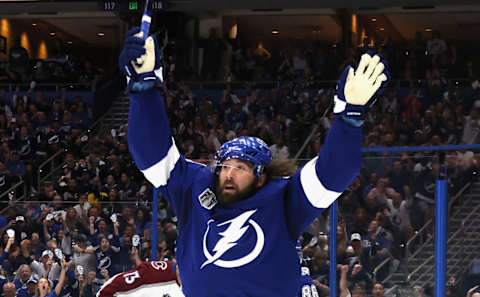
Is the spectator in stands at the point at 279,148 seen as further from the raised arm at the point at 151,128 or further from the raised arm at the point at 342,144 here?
the raised arm at the point at 342,144

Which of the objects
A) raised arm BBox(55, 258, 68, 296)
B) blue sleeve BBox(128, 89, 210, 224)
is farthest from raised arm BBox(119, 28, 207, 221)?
raised arm BBox(55, 258, 68, 296)

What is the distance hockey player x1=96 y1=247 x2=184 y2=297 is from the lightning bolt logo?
96.7 inches

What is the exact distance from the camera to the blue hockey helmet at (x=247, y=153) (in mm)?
3330

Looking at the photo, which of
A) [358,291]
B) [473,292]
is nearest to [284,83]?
[358,291]

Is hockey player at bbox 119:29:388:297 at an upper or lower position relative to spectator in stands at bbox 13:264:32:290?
upper

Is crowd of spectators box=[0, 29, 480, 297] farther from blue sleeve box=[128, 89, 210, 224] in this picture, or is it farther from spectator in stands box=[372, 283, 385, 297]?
blue sleeve box=[128, 89, 210, 224]

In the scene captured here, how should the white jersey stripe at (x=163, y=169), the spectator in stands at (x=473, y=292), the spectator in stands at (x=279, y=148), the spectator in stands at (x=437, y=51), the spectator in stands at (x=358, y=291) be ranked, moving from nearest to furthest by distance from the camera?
the white jersey stripe at (x=163, y=169) → the spectator in stands at (x=473, y=292) → the spectator in stands at (x=358, y=291) → the spectator in stands at (x=279, y=148) → the spectator in stands at (x=437, y=51)

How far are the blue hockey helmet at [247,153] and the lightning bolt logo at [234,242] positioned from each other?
186 millimetres

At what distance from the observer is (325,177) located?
3062 mm

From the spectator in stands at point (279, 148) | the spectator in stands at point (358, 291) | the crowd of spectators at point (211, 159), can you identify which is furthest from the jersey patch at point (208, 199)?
the spectator in stands at point (279, 148)

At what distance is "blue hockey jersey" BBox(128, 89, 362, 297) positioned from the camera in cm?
314

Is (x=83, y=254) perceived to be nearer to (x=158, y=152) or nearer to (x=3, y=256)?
(x=3, y=256)

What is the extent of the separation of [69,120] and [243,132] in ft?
12.9

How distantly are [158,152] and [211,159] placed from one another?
9.70 feet
